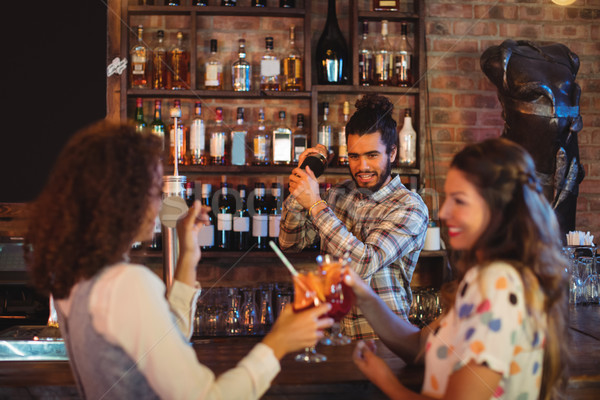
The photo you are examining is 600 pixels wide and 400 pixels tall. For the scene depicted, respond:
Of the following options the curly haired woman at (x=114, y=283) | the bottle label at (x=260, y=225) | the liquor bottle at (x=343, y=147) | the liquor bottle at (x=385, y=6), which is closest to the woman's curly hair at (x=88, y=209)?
the curly haired woman at (x=114, y=283)

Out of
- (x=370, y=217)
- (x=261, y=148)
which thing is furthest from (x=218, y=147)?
(x=370, y=217)

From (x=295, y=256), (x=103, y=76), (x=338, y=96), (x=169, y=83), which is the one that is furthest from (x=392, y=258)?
(x=103, y=76)

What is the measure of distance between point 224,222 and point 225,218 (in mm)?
20

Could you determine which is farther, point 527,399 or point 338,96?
point 338,96

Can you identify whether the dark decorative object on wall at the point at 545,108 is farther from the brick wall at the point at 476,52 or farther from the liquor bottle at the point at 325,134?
the liquor bottle at the point at 325,134

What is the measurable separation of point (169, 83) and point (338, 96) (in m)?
0.86

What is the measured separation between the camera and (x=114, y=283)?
3.09 ft

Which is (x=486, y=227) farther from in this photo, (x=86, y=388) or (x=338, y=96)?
(x=338, y=96)

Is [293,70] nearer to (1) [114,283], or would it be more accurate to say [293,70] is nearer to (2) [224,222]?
(2) [224,222]

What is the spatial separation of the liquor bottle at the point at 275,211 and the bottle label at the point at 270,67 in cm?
54

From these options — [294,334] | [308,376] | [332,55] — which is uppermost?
[332,55]

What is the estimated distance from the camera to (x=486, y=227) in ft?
3.49

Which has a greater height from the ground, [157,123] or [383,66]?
[383,66]

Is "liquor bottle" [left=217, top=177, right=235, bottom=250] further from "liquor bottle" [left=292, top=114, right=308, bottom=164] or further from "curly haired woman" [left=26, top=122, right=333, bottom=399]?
"curly haired woman" [left=26, top=122, right=333, bottom=399]
